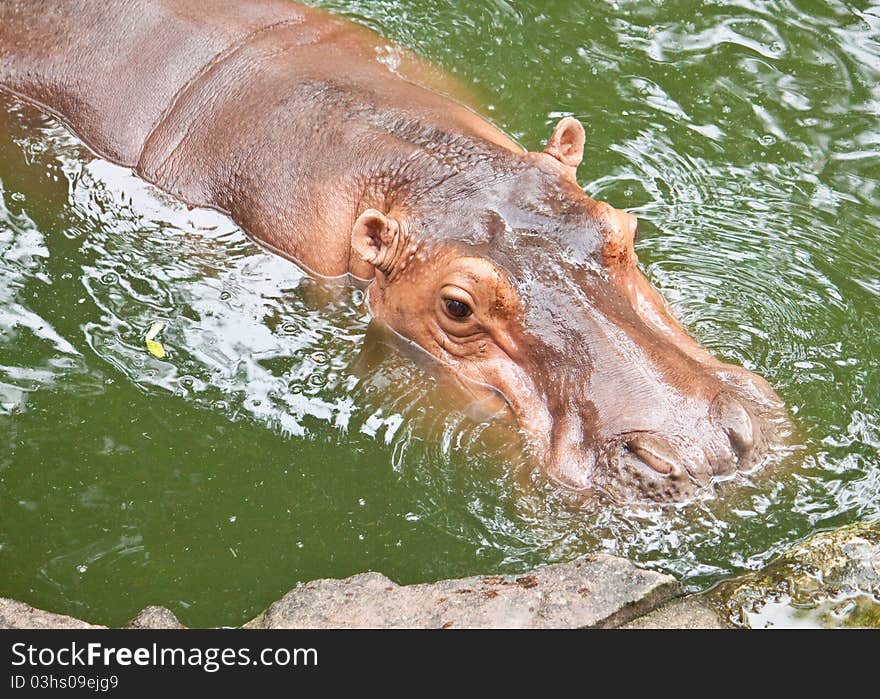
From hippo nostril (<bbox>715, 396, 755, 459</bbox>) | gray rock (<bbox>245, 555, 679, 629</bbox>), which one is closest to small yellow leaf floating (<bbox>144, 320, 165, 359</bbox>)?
gray rock (<bbox>245, 555, 679, 629</bbox>)

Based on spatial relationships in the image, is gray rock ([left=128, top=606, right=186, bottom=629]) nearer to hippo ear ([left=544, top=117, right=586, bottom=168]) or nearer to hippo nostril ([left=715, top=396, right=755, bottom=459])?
hippo nostril ([left=715, top=396, right=755, bottom=459])

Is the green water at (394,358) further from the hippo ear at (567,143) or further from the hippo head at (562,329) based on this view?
the hippo ear at (567,143)

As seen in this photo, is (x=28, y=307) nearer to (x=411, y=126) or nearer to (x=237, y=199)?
(x=237, y=199)

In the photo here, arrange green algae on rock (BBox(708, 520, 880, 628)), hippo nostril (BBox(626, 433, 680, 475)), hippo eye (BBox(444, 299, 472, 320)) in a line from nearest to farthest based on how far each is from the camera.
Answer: green algae on rock (BBox(708, 520, 880, 628)) → hippo nostril (BBox(626, 433, 680, 475)) → hippo eye (BBox(444, 299, 472, 320))

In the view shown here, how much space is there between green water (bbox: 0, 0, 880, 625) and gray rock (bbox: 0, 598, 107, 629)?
0.60m

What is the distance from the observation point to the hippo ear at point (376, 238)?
543 centimetres

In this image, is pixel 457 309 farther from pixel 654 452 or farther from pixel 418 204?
pixel 654 452

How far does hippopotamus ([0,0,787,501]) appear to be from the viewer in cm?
468

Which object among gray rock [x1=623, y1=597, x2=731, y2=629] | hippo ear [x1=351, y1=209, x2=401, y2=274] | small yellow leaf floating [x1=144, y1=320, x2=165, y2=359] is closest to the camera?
gray rock [x1=623, y1=597, x2=731, y2=629]

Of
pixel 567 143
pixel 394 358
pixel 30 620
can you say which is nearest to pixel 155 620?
pixel 30 620

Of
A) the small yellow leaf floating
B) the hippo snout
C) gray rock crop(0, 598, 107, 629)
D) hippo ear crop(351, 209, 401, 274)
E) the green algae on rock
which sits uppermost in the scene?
hippo ear crop(351, 209, 401, 274)

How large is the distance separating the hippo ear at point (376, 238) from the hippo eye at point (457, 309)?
0.46m

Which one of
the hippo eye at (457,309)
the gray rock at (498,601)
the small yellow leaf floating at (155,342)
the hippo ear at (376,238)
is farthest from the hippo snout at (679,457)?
the small yellow leaf floating at (155,342)

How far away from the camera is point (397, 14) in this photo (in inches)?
320
